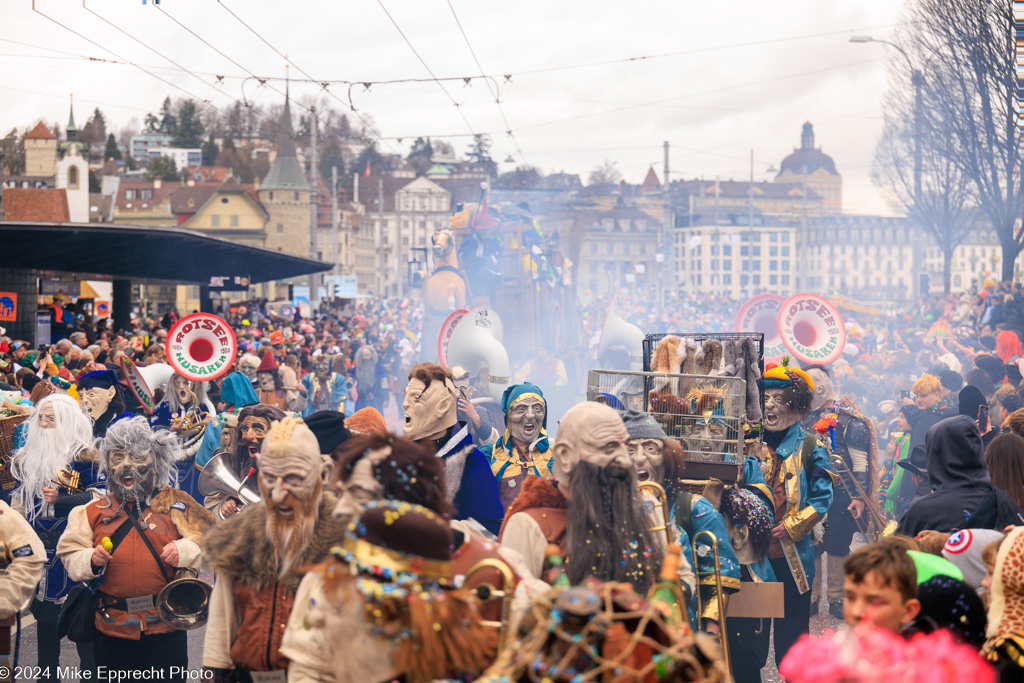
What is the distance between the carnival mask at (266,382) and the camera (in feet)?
33.8

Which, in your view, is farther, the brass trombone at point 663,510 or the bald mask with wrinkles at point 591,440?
the brass trombone at point 663,510

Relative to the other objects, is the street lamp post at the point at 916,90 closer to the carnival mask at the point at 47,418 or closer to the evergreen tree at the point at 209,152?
the carnival mask at the point at 47,418

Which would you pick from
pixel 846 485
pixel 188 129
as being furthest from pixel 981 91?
pixel 188 129

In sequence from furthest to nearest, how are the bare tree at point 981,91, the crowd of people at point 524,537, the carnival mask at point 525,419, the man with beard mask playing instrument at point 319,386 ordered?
the bare tree at point 981,91, the man with beard mask playing instrument at point 319,386, the carnival mask at point 525,419, the crowd of people at point 524,537

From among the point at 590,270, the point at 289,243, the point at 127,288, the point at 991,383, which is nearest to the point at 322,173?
the point at 289,243

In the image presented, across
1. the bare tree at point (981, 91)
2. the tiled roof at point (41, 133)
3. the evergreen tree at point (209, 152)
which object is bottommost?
the bare tree at point (981, 91)

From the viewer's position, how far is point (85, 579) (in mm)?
4664

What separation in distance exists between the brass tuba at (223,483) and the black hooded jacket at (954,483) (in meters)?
2.99

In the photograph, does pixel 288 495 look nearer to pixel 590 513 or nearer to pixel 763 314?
pixel 590 513

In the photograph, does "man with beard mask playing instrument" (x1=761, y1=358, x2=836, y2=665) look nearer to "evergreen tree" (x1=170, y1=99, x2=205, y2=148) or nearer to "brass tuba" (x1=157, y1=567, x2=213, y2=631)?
"brass tuba" (x1=157, y1=567, x2=213, y2=631)

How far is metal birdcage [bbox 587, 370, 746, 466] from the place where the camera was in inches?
210

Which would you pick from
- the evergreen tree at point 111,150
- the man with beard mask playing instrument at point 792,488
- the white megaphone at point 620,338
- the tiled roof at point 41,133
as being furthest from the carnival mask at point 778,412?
the evergreen tree at point 111,150

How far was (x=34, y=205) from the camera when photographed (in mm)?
56719

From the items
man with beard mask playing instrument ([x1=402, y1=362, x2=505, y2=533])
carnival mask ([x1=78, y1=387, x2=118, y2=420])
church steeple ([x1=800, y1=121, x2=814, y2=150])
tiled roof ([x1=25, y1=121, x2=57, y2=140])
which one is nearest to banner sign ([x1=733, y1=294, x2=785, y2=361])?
carnival mask ([x1=78, y1=387, x2=118, y2=420])
